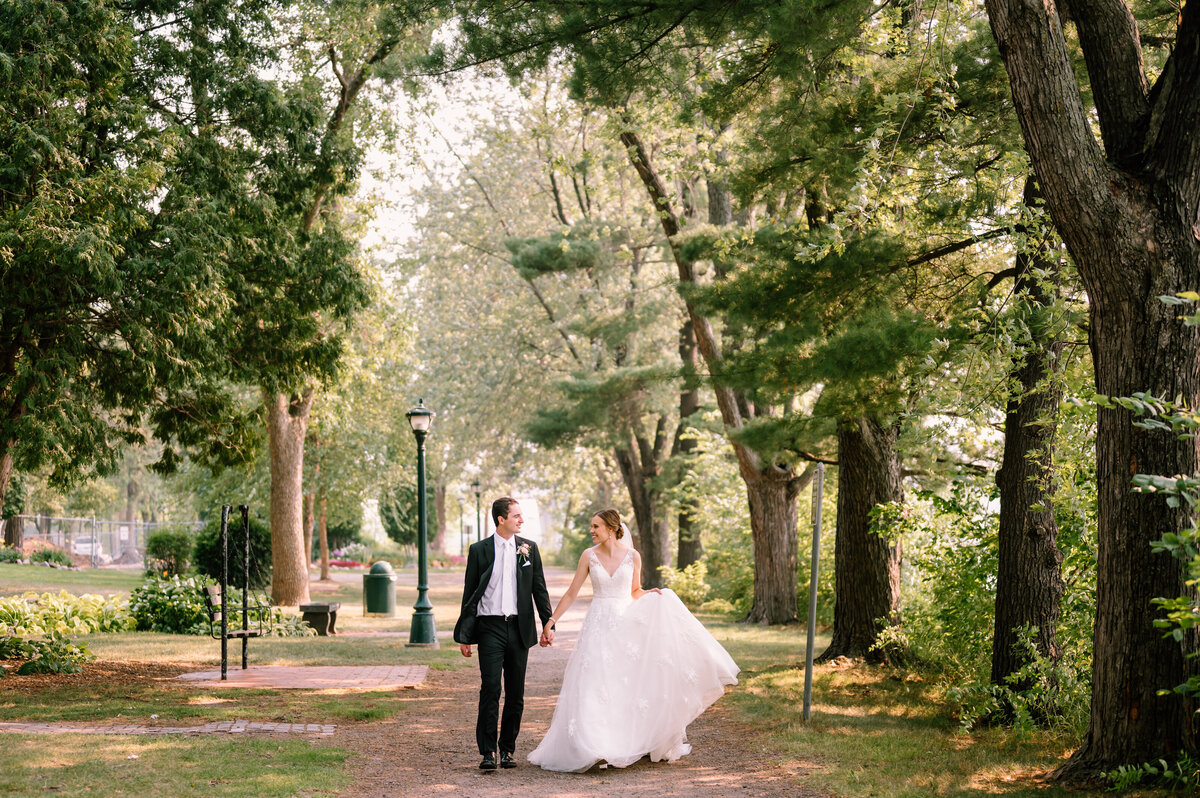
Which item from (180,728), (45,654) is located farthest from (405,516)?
(180,728)

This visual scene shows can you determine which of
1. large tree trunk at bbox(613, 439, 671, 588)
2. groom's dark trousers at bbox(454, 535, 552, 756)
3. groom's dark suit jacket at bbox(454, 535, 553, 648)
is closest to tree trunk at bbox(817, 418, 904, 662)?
groom's dark suit jacket at bbox(454, 535, 553, 648)

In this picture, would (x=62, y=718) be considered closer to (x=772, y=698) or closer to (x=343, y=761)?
(x=343, y=761)

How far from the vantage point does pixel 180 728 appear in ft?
27.8

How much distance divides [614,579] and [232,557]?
18.3m

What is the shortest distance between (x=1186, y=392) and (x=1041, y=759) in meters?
2.86

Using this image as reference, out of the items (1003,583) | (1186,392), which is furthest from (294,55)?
(1186,392)

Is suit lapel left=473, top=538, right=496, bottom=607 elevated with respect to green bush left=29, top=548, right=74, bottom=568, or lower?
elevated

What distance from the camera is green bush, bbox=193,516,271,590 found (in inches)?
931

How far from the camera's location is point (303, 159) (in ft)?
41.5

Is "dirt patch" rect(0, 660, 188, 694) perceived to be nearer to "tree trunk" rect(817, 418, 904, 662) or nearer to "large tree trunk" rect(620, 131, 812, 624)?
"tree trunk" rect(817, 418, 904, 662)

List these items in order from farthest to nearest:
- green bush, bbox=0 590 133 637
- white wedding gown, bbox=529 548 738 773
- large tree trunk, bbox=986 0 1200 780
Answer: green bush, bbox=0 590 133 637 → white wedding gown, bbox=529 548 738 773 → large tree trunk, bbox=986 0 1200 780

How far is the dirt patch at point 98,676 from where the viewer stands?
10.7 metres

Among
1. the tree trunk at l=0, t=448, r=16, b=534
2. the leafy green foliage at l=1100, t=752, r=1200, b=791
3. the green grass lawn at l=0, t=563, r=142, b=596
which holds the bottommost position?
the green grass lawn at l=0, t=563, r=142, b=596

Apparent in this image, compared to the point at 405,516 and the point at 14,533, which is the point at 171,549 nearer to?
the point at 14,533
